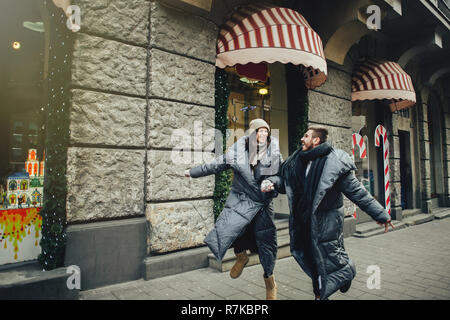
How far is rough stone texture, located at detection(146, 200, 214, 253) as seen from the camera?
3.85m

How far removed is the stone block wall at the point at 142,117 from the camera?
346cm

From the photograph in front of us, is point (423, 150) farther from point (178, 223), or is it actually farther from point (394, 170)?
point (178, 223)

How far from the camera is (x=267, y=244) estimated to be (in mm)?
3109

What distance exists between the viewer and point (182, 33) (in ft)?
14.0

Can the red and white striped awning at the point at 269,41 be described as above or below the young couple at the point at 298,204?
above

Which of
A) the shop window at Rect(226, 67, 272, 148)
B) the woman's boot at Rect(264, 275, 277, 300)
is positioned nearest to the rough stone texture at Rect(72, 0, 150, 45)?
the shop window at Rect(226, 67, 272, 148)

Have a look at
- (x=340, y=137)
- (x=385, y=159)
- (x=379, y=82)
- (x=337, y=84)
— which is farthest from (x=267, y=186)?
(x=385, y=159)

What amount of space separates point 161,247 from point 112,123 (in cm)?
177

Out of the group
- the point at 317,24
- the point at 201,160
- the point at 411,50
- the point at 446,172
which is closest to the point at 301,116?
the point at 317,24

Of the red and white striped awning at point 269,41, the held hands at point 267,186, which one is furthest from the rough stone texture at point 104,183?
the red and white striped awning at point 269,41

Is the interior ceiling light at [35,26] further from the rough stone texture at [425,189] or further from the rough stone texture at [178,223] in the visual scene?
the rough stone texture at [425,189]

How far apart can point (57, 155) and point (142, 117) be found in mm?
1132

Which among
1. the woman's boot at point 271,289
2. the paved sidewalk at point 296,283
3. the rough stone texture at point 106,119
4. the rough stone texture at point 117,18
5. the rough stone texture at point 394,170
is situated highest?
the rough stone texture at point 117,18

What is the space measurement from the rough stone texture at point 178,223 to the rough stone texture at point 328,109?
3353mm
